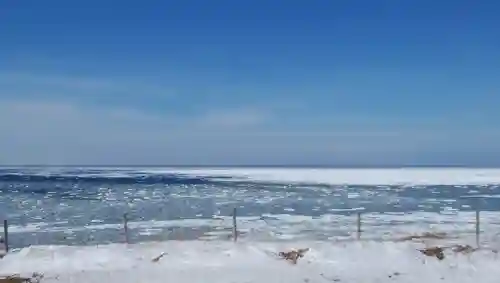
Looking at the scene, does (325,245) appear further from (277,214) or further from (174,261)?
(277,214)

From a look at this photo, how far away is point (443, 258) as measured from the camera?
1493 cm

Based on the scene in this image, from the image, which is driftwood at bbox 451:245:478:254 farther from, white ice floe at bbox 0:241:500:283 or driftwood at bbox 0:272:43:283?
driftwood at bbox 0:272:43:283

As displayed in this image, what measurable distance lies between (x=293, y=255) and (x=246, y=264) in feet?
4.14

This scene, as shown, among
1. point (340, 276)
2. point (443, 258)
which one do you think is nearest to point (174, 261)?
point (340, 276)

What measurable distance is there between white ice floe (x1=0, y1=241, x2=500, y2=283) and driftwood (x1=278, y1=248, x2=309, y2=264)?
174 millimetres

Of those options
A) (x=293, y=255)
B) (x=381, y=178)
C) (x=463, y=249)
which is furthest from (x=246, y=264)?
(x=381, y=178)

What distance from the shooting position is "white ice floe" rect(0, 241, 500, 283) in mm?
13516

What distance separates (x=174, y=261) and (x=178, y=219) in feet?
53.6

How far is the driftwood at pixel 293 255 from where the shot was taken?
14.9m

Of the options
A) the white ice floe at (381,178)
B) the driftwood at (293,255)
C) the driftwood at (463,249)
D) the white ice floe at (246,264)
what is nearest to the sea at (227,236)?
the white ice floe at (246,264)

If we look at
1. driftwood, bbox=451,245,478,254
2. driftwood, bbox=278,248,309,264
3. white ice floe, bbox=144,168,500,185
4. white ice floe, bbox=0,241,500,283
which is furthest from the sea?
white ice floe, bbox=144,168,500,185

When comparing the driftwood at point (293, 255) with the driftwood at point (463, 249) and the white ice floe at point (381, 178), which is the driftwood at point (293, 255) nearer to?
the driftwood at point (463, 249)

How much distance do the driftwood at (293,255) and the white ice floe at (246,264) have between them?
6.9 inches

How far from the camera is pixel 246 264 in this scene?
1455cm
